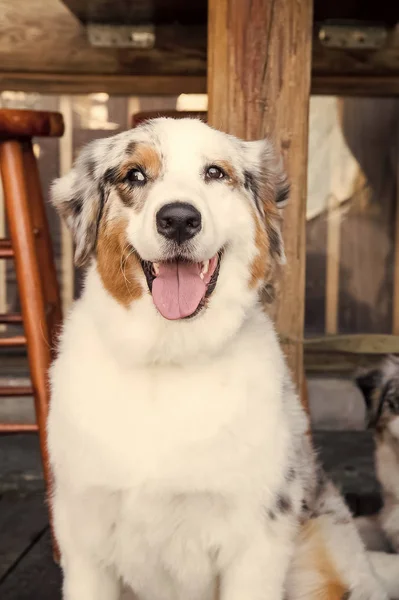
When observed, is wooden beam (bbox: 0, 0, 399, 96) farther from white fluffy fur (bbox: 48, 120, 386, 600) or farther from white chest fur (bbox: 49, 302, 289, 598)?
white chest fur (bbox: 49, 302, 289, 598)

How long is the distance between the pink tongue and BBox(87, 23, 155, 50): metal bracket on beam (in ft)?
6.48

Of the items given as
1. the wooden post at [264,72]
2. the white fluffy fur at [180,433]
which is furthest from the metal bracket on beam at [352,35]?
the white fluffy fur at [180,433]

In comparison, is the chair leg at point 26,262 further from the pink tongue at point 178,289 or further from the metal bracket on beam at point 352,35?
the metal bracket on beam at point 352,35

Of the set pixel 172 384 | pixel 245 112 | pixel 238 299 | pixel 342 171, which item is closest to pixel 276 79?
pixel 245 112

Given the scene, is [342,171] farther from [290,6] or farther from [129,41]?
[290,6]

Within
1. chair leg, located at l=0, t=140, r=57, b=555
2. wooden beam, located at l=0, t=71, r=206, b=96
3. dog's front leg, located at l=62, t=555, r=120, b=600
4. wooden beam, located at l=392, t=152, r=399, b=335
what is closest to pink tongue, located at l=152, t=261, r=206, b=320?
dog's front leg, located at l=62, t=555, r=120, b=600

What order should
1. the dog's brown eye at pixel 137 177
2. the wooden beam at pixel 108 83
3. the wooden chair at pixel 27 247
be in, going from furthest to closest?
1. the wooden beam at pixel 108 83
2. the wooden chair at pixel 27 247
3. the dog's brown eye at pixel 137 177

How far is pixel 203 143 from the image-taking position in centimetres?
209

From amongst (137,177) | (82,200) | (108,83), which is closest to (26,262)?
(82,200)

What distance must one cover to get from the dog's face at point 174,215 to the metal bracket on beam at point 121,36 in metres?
1.54

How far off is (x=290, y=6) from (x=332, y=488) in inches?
53.2

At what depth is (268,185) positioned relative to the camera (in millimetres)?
2264

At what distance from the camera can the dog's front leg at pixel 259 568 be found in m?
1.90

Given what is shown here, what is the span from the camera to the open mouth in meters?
1.92
